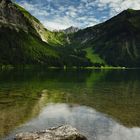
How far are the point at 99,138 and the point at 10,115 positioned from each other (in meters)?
15.5

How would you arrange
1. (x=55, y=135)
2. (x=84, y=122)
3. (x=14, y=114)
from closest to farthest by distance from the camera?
(x=55, y=135), (x=84, y=122), (x=14, y=114)

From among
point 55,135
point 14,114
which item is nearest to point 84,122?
point 14,114

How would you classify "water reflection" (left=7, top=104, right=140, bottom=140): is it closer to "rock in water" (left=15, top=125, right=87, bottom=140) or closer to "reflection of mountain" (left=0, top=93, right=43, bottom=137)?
"reflection of mountain" (left=0, top=93, right=43, bottom=137)

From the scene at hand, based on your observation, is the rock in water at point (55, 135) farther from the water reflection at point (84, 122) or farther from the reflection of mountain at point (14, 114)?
the reflection of mountain at point (14, 114)

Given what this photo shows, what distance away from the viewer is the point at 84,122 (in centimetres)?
3794

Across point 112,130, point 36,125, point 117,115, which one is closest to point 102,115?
point 117,115

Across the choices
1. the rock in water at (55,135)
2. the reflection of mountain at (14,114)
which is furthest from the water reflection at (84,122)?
the rock in water at (55,135)

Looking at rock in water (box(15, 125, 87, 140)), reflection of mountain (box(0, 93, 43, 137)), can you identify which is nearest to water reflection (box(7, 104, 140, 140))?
reflection of mountain (box(0, 93, 43, 137))

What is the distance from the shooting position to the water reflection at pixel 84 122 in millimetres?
31969

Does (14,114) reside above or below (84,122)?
above

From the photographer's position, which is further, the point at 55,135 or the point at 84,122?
the point at 84,122

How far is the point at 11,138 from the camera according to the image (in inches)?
1147

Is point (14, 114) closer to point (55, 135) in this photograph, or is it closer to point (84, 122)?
point (84, 122)

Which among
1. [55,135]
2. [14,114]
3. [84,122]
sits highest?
[55,135]
